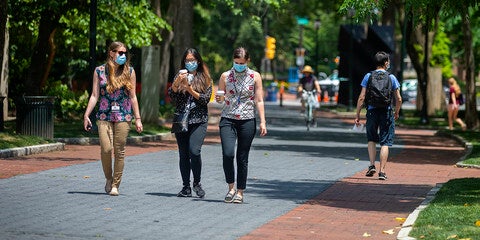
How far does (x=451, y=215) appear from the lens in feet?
37.7

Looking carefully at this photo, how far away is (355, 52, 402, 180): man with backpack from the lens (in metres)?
16.5

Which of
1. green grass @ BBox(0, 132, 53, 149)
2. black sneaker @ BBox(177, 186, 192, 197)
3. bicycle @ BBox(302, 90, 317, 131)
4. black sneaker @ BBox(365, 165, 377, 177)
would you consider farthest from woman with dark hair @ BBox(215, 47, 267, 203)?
bicycle @ BBox(302, 90, 317, 131)

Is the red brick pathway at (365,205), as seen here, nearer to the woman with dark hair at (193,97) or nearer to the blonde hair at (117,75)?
the woman with dark hair at (193,97)

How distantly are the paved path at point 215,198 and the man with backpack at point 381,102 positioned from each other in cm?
66

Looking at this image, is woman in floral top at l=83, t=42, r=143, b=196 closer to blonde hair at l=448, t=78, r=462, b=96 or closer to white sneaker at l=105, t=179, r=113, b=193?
white sneaker at l=105, t=179, r=113, b=193

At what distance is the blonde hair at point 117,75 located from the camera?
44.5ft

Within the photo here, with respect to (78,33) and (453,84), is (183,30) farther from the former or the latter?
(453,84)

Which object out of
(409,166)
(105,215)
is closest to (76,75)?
(409,166)

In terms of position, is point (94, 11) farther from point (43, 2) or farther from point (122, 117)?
point (122, 117)

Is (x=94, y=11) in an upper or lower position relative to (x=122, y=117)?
upper

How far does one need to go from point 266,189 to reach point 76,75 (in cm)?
2722

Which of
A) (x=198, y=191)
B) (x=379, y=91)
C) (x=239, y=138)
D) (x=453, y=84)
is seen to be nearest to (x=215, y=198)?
(x=198, y=191)

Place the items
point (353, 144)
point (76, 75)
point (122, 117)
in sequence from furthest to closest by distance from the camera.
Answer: point (76, 75) < point (353, 144) < point (122, 117)

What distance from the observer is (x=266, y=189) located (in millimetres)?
15062
